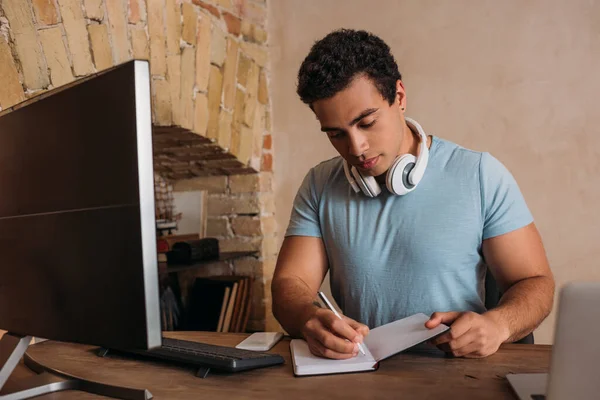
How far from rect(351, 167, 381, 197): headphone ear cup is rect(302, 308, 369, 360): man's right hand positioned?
0.49 m

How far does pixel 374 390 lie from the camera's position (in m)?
0.95

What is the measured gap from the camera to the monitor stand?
100 cm

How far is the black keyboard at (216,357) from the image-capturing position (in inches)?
42.4

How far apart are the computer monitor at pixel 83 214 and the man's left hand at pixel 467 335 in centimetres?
57

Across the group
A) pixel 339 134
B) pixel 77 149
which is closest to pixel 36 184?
pixel 77 149

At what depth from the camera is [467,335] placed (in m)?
1.08

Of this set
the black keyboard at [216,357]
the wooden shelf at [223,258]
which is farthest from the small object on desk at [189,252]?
→ the black keyboard at [216,357]

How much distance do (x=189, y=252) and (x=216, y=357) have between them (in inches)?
59.7

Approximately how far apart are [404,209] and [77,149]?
95cm

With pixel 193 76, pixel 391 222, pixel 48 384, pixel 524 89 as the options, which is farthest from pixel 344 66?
pixel 524 89

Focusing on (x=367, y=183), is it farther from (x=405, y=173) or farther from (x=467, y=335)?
(x=467, y=335)

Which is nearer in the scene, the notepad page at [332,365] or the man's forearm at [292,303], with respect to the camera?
the notepad page at [332,365]

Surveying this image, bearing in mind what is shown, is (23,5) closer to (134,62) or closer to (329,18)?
(134,62)

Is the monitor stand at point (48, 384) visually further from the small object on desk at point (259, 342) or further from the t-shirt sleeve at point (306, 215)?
the t-shirt sleeve at point (306, 215)
